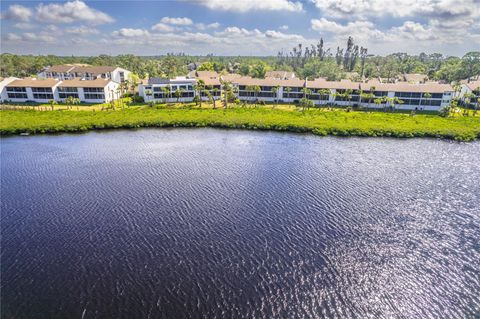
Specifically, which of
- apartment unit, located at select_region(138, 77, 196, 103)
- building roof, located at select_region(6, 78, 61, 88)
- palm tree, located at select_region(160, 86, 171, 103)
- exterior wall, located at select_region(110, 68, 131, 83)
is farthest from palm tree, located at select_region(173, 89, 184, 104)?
exterior wall, located at select_region(110, 68, 131, 83)

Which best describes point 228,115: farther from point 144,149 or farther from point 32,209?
point 32,209

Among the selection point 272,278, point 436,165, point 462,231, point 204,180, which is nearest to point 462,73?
point 436,165

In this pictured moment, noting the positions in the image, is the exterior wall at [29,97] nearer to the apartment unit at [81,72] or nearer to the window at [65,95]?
the window at [65,95]

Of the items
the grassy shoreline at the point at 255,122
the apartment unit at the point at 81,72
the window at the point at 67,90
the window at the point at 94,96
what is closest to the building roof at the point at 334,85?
the grassy shoreline at the point at 255,122

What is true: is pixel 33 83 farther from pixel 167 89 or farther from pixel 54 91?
pixel 167 89

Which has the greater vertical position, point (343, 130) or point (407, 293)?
point (343, 130)

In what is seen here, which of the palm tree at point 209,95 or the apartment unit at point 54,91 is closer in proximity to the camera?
the apartment unit at point 54,91

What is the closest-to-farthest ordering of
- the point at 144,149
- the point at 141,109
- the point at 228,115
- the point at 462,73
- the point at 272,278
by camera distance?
the point at 272,278
the point at 144,149
the point at 228,115
the point at 141,109
the point at 462,73
